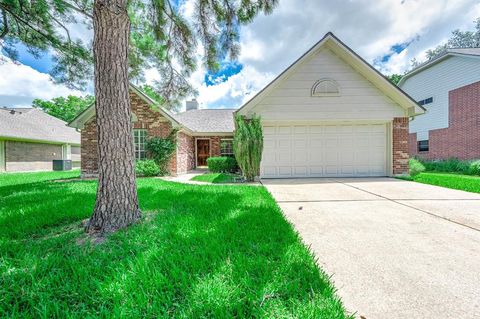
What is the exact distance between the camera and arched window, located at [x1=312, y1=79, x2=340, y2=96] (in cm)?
859

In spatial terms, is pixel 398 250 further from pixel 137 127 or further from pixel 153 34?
pixel 137 127

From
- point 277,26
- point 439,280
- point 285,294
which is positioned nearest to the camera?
point 285,294

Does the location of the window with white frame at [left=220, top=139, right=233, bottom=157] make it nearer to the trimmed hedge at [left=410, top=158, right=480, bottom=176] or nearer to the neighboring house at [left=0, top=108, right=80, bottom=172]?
the trimmed hedge at [left=410, top=158, right=480, bottom=176]

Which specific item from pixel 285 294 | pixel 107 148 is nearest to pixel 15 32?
pixel 107 148

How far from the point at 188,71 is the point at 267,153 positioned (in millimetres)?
4397

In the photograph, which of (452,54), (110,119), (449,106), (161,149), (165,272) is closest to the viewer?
(165,272)

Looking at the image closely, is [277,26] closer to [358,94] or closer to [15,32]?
[358,94]

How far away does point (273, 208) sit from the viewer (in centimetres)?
400

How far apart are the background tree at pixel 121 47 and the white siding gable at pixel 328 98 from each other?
10.6 feet

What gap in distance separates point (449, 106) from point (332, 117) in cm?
1189

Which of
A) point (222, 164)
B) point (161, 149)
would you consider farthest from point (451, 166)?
point (161, 149)

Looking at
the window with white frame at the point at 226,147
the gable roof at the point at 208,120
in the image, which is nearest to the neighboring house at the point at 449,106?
the gable roof at the point at 208,120

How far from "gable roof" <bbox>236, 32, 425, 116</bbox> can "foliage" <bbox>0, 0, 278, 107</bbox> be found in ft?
7.71

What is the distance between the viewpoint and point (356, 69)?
28.4 feet
